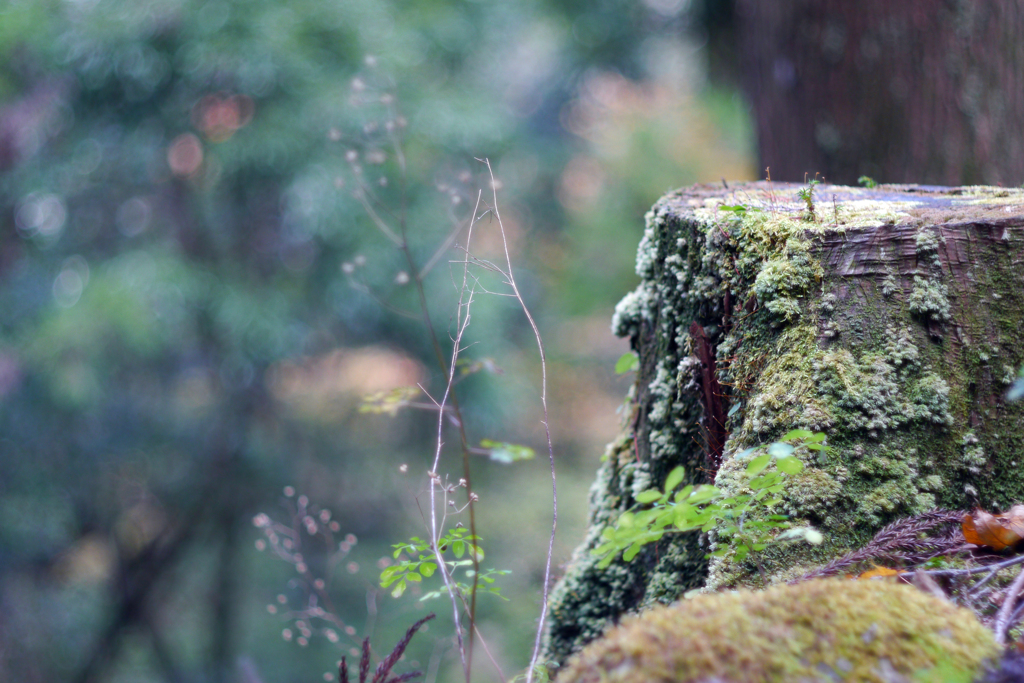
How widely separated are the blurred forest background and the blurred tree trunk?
0.01 meters

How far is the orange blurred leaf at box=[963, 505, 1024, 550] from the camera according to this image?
1.08 m

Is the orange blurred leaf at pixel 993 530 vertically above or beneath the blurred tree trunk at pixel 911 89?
beneath

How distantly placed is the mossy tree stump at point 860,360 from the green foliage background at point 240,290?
8.49 feet

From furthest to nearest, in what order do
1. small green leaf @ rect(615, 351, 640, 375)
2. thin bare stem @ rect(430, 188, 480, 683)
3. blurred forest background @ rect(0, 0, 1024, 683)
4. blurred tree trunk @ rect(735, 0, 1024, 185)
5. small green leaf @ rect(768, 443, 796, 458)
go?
blurred forest background @ rect(0, 0, 1024, 683) → blurred tree trunk @ rect(735, 0, 1024, 185) → small green leaf @ rect(615, 351, 640, 375) → thin bare stem @ rect(430, 188, 480, 683) → small green leaf @ rect(768, 443, 796, 458)

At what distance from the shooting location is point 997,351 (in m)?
1.24

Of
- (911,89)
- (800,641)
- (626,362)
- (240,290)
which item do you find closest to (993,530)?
(800,641)

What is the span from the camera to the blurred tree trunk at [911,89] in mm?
2891

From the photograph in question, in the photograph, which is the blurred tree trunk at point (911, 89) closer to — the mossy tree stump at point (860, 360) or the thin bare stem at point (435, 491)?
the mossy tree stump at point (860, 360)

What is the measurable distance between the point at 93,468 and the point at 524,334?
16.4 ft

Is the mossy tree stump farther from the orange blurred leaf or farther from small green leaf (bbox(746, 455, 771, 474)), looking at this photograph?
small green leaf (bbox(746, 455, 771, 474))

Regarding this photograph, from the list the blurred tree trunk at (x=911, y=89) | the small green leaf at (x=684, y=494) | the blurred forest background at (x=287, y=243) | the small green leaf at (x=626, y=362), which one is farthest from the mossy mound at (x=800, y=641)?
the blurred tree trunk at (x=911, y=89)

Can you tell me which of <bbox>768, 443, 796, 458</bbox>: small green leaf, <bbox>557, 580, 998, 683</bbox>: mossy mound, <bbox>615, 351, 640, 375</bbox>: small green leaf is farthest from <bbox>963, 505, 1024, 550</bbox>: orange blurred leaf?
<bbox>615, 351, 640, 375</bbox>: small green leaf

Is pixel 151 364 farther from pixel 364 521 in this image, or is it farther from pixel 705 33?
pixel 705 33

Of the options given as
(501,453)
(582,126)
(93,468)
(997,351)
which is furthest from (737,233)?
(582,126)
